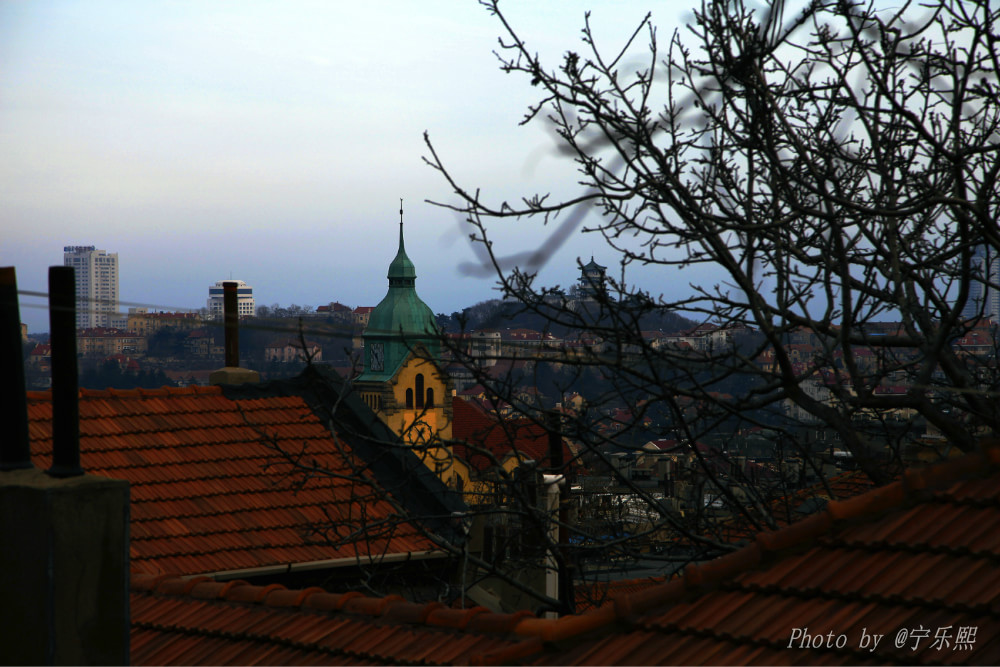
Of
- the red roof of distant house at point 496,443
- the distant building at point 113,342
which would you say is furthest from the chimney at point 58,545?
the distant building at point 113,342

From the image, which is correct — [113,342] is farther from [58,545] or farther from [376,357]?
[58,545]

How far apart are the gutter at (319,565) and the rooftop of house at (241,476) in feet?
0.09

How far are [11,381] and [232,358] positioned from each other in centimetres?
801

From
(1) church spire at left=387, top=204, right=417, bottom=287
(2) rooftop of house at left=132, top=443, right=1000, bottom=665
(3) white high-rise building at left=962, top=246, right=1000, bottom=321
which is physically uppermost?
(1) church spire at left=387, top=204, right=417, bottom=287

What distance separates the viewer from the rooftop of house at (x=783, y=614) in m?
3.40

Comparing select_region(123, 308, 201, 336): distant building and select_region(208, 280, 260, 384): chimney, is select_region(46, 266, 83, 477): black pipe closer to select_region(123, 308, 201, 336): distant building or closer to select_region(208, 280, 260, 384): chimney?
select_region(123, 308, 201, 336): distant building

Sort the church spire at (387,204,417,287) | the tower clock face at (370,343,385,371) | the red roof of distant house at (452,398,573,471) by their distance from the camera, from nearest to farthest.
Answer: the red roof of distant house at (452,398,573,471)
the tower clock face at (370,343,385,371)
the church spire at (387,204,417,287)

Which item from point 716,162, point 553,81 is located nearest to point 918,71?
point 716,162

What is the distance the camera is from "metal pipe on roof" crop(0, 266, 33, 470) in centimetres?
366

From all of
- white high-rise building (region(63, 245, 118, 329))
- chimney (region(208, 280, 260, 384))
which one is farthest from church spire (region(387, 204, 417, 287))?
chimney (region(208, 280, 260, 384))

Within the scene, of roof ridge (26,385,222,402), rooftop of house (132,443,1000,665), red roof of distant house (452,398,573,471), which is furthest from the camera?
roof ridge (26,385,222,402)

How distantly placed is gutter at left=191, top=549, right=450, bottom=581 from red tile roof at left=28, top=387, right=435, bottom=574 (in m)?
0.06

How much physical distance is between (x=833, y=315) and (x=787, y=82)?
1632mm

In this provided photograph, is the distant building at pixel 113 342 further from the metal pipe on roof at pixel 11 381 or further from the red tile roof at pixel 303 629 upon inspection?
the metal pipe on roof at pixel 11 381
